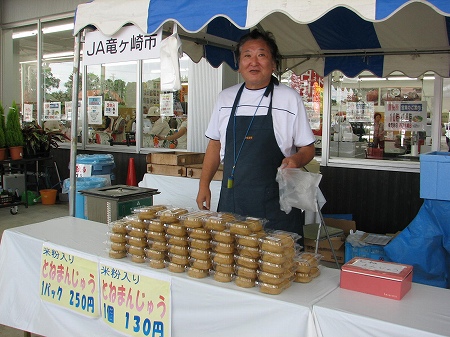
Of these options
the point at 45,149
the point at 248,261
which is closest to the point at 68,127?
the point at 45,149

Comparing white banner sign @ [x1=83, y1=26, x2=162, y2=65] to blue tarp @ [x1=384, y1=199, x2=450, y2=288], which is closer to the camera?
white banner sign @ [x1=83, y1=26, x2=162, y2=65]

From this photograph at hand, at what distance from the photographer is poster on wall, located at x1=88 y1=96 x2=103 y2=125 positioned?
351 inches

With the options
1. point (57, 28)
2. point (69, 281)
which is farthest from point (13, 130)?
point (69, 281)

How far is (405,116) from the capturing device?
20.1 feet

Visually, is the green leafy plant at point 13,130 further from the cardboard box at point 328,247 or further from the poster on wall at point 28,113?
the cardboard box at point 328,247

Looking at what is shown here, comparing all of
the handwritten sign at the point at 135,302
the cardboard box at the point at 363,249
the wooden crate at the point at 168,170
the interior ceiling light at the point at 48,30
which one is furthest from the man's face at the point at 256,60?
the interior ceiling light at the point at 48,30

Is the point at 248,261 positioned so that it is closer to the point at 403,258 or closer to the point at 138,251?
the point at 138,251

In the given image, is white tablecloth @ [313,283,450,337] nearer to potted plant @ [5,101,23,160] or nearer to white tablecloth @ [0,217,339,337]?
white tablecloth @ [0,217,339,337]

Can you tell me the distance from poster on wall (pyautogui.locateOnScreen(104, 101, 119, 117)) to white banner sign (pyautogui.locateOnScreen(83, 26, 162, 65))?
216 inches

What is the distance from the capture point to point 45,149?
8359 millimetres

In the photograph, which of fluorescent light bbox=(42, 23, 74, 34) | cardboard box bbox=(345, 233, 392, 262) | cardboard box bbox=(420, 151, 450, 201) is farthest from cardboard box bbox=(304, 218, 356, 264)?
fluorescent light bbox=(42, 23, 74, 34)

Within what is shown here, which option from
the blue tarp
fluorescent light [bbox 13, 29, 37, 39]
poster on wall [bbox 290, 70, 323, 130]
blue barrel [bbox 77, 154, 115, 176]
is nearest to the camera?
the blue tarp

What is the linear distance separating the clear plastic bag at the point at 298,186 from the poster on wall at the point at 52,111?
27.0 feet

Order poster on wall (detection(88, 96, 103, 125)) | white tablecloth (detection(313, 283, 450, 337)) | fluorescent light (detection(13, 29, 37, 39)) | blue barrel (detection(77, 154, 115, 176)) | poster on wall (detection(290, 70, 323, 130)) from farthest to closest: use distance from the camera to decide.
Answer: fluorescent light (detection(13, 29, 37, 39)), poster on wall (detection(88, 96, 103, 125)), blue barrel (detection(77, 154, 115, 176)), poster on wall (detection(290, 70, 323, 130)), white tablecloth (detection(313, 283, 450, 337))
